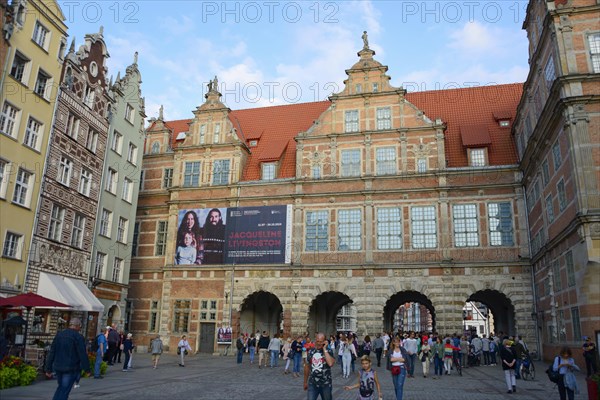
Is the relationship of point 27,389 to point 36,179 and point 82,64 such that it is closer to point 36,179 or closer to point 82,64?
point 36,179

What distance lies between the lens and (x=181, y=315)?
3272cm

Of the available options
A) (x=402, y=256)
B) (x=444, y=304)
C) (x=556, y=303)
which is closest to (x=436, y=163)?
(x=402, y=256)

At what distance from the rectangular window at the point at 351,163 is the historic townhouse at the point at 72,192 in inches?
574

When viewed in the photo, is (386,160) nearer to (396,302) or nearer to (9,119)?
(396,302)

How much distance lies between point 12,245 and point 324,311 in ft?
66.0

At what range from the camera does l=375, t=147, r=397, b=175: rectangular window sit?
30984 millimetres

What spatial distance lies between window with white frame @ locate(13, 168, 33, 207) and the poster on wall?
11556mm

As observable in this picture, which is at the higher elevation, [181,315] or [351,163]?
[351,163]

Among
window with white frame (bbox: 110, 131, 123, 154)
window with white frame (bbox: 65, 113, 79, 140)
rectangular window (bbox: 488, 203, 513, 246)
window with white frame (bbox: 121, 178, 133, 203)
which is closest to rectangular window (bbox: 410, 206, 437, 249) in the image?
rectangular window (bbox: 488, 203, 513, 246)

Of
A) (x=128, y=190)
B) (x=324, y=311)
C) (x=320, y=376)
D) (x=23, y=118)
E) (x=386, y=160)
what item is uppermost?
(x=386, y=160)

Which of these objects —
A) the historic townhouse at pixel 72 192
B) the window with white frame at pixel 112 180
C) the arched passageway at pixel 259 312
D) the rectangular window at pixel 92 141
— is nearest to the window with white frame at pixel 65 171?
the historic townhouse at pixel 72 192

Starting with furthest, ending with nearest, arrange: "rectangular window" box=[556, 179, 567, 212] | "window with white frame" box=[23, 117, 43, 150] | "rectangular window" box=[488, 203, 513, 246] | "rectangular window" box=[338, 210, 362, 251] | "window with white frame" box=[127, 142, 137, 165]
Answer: "window with white frame" box=[127, 142, 137, 165]
"rectangular window" box=[338, 210, 362, 251]
"rectangular window" box=[488, 203, 513, 246]
"window with white frame" box=[23, 117, 43, 150]
"rectangular window" box=[556, 179, 567, 212]

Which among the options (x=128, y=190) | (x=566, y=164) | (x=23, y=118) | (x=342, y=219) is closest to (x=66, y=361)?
(x=23, y=118)

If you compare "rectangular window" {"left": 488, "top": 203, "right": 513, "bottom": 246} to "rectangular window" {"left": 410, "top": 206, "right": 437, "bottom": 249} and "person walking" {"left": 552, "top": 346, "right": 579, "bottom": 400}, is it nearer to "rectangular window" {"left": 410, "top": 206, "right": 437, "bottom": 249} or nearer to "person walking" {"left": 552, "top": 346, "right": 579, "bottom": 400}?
"rectangular window" {"left": 410, "top": 206, "right": 437, "bottom": 249}
